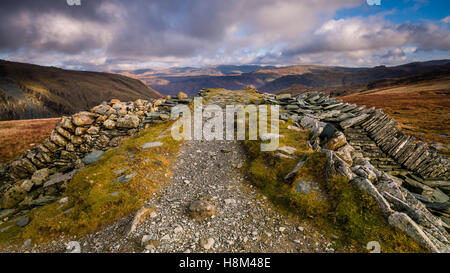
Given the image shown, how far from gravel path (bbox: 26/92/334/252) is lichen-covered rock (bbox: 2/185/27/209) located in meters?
10.6

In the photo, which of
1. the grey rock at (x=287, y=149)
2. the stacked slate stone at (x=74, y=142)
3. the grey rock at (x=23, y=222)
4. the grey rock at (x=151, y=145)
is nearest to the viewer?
the grey rock at (x=23, y=222)

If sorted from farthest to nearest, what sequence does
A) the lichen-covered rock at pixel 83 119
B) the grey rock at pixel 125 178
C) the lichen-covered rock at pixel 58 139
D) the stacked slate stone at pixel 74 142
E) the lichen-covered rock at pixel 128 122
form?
the lichen-covered rock at pixel 128 122 < the lichen-covered rock at pixel 83 119 < the lichen-covered rock at pixel 58 139 < the stacked slate stone at pixel 74 142 < the grey rock at pixel 125 178

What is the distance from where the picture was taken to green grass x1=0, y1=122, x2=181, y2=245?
27.8 ft

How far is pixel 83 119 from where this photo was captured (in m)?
21.4

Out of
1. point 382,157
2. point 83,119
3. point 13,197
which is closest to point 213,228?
point 13,197

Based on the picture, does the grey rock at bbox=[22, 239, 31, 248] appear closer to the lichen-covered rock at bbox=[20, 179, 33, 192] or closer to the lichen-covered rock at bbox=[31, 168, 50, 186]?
the lichen-covered rock at bbox=[20, 179, 33, 192]

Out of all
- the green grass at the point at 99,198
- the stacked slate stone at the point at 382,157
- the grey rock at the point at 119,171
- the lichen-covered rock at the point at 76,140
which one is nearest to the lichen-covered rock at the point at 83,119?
the lichen-covered rock at the point at 76,140

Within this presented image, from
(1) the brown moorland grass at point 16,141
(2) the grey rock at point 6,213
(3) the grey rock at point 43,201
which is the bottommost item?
(1) the brown moorland grass at point 16,141

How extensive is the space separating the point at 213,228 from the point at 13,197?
16.8 meters

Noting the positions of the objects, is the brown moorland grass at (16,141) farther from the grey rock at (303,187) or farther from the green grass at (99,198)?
the grey rock at (303,187)

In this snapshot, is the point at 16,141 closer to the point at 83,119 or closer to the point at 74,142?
the point at 83,119

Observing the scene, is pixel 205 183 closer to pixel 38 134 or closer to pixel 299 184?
pixel 299 184

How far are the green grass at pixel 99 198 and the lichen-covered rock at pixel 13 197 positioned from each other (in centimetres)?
508

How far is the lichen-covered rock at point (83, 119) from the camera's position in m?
21.0
